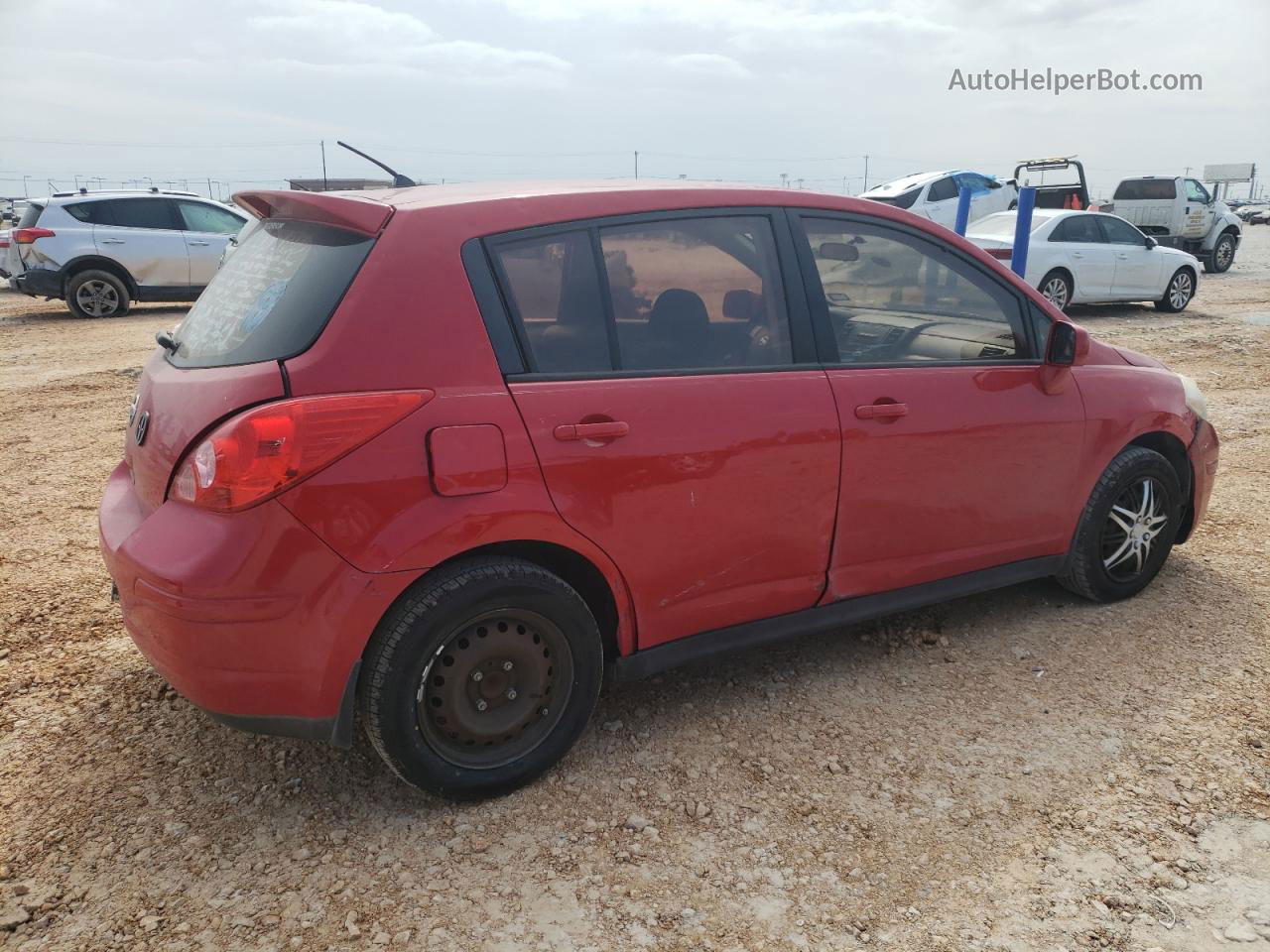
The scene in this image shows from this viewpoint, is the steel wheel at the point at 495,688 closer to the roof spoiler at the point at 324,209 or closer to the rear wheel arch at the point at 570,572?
the rear wheel arch at the point at 570,572

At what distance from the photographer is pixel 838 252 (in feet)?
10.9

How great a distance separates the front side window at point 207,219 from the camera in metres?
14.0

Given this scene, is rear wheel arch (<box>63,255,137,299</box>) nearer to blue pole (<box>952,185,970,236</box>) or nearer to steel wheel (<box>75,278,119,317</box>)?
steel wheel (<box>75,278,119,317</box>)

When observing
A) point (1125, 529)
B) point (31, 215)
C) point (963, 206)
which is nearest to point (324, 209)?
point (1125, 529)

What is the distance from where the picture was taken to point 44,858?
2.53m

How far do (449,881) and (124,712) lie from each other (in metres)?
1.45

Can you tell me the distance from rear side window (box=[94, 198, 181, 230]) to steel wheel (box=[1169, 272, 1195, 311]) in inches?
557

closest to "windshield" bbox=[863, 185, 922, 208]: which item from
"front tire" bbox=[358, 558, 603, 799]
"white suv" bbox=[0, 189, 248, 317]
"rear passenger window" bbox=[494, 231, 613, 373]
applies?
"white suv" bbox=[0, 189, 248, 317]

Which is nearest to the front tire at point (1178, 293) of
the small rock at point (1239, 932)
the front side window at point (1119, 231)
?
the front side window at point (1119, 231)

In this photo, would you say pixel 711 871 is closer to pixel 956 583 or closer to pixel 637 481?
pixel 637 481

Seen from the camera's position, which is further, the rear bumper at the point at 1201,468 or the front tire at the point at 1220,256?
the front tire at the point at 1220,256

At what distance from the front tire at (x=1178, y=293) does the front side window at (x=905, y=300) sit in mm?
12479

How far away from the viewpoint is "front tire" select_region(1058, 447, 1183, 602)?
394 centimetres

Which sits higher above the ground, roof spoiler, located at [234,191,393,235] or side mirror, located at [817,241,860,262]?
roof spoiler, located at [234,191,393,235]
